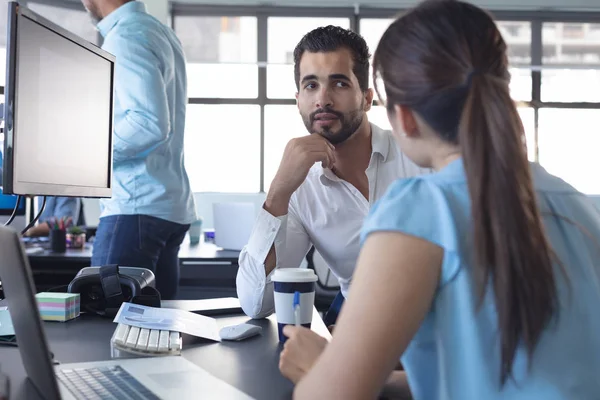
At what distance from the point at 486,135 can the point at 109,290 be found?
97cm

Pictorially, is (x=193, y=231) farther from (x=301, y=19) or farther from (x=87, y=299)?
(x=301, y=19)

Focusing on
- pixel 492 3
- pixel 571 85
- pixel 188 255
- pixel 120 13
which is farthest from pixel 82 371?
pixel 571 85

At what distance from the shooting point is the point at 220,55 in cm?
671

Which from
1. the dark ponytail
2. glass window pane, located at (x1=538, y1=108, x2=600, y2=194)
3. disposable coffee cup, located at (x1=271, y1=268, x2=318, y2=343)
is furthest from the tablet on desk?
glass window pane, located at (x1=538, y1=108, x2=600, y2=194)

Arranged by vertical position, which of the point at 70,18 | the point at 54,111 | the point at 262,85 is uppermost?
the point at 70,18

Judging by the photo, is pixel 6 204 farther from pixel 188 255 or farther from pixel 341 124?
pixel 188 255

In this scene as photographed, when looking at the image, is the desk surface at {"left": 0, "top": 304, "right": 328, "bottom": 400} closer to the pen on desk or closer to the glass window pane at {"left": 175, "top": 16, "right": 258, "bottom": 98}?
the pen on desk

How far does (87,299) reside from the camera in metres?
1.42

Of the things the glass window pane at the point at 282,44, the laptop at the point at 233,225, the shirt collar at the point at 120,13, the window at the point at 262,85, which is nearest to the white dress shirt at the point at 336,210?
the shirt collar at the point at 120,13

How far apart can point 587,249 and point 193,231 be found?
9.61 feet

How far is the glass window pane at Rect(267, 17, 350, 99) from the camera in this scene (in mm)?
6684

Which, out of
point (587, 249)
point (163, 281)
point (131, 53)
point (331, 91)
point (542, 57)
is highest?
point (542, 57)

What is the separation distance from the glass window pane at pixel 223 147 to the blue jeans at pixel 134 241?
463cm

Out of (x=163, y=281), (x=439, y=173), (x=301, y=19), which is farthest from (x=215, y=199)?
(x=439, y=173)
